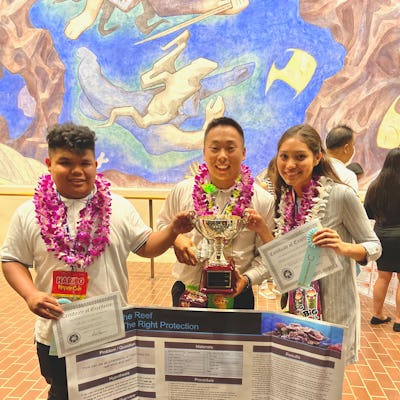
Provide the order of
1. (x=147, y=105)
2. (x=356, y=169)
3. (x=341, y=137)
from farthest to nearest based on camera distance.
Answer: (x=147, y=105) < (x=356, y=169) < (x=341, y=137)

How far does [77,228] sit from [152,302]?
8.88 feet

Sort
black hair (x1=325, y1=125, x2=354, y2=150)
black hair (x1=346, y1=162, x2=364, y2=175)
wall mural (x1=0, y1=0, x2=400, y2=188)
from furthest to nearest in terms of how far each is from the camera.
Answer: wall mural (x1=0, y1=0, x2=400, y2=188), black hair (x1=346, y1=162, x2=364, y2=175), black hair (x1=325, y1=125, x2=354, y2=150)

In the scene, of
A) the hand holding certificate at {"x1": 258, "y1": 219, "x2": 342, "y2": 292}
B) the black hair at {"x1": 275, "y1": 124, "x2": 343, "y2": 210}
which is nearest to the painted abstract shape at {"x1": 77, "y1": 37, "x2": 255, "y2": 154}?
the black hair at {"x1": 275, "y1": 124, "x2": 343, "y2": 210}

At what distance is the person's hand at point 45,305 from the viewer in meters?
1.23

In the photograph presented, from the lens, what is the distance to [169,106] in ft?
18.6

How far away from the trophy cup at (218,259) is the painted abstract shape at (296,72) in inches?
175

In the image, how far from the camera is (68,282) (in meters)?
1.45

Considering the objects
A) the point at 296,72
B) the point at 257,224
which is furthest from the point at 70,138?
the point at 296,72

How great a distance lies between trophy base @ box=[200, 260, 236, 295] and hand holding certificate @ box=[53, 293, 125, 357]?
1.10ft

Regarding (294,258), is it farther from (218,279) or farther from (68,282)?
(68,282)

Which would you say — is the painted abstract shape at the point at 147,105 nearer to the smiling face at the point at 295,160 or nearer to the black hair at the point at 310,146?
the black hair at the point at 310,146

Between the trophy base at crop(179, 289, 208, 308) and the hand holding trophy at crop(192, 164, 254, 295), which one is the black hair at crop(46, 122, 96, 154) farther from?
the trophy base at crop(179, 289, 208, 308)

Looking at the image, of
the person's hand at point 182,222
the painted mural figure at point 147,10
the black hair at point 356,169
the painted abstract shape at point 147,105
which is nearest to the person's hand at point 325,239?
the person's hand at point 182,222

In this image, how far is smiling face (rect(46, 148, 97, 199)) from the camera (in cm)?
143
